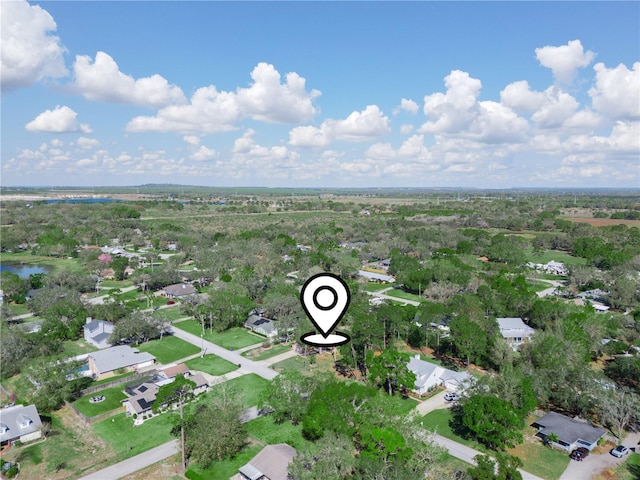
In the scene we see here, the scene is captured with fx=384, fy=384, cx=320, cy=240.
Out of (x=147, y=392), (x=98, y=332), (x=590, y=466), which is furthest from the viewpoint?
(x=98, y=332)

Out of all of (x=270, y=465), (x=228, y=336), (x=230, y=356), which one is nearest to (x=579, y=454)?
(x=270, y=465)

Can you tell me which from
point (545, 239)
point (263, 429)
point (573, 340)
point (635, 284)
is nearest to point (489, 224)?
point (545, 239)

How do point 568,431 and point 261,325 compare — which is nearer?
point 568,431

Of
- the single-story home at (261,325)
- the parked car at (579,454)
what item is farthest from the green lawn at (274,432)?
the parked car at (579,454)

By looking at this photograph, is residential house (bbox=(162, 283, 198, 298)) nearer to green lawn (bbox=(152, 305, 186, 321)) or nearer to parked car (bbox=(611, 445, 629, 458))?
green lawn (bbox=(152, 305, 186, 321))

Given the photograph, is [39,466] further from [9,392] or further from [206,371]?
[206,371]

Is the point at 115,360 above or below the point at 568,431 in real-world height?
above

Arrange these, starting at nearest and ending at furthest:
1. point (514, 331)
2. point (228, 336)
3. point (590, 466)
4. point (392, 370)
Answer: point (590, 466)
point (392, 370)
point (514, 331)
point (228, 336)

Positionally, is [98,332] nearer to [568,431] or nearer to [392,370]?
[392,370]
